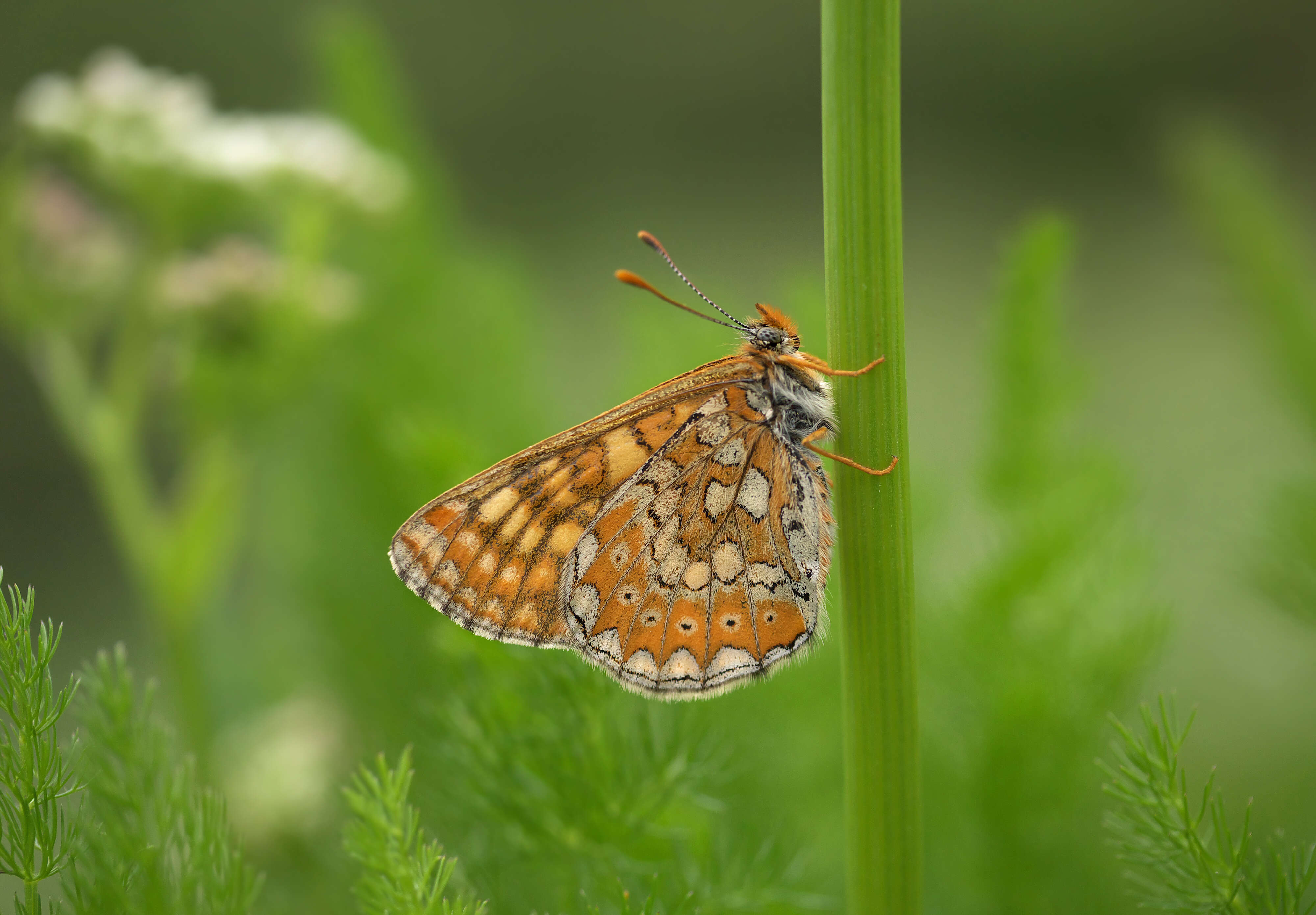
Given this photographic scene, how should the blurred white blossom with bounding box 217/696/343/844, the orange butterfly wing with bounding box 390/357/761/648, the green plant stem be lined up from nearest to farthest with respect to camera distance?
the green plant stem < the orange butterfly wing with bounding box 390/357/761/648 < the blurred white blossom with bounding box 217/696/343/844

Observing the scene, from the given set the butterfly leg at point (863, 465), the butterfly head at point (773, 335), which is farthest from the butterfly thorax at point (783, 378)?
the butterfly leg at point (863, 465)

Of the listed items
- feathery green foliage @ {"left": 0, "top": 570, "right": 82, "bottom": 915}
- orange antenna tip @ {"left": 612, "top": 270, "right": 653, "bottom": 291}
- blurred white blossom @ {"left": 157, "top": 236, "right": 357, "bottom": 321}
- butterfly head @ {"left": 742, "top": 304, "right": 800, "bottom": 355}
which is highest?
blurred white blossom @ {"left": 157, "top": 236, "right": 357, "bottom": 321}

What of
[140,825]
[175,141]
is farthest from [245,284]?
[140,825]

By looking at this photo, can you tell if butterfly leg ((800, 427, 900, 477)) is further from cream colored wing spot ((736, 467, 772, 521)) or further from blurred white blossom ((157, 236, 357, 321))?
blurred white blossom ((157, 236, 357, 321))

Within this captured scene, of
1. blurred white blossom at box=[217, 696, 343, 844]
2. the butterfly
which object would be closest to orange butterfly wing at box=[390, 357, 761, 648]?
the butterfly

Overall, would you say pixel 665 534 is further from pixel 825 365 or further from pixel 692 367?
pixel 692 367

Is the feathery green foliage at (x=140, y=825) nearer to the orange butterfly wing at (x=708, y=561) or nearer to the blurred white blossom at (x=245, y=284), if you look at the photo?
the orange butterfly wing at (x=708, y=561)

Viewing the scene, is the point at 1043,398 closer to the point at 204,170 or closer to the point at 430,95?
the point at 204,170
